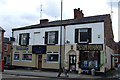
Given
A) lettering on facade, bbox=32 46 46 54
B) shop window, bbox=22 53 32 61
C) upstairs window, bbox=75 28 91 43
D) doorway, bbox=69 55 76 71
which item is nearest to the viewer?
upstairs window, bbox=75 28 91 43

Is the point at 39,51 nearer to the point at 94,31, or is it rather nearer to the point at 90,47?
the point at 90,47

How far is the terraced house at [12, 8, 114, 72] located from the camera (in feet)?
63.9

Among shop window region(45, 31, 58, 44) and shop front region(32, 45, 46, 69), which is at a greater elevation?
shop window region(45, 31, 58, 44)

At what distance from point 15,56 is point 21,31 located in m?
4.08

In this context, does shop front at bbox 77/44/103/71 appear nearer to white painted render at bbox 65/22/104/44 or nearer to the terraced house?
the terraced house

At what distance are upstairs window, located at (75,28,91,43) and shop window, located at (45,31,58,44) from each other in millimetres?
3156

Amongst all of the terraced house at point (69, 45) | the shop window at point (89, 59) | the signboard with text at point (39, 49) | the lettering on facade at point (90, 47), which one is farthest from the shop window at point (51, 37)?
the shop window at point (89, 59)

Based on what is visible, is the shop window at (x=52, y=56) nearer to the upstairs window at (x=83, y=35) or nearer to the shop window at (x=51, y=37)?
the shop window at (x=51, y=37)

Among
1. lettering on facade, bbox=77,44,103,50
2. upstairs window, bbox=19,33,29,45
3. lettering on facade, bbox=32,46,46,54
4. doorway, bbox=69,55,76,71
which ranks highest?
upstairs window, bbox=19,33,29,45

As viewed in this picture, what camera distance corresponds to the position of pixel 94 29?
1977 cm

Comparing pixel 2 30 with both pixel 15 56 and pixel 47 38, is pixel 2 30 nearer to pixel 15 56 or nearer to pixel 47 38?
pixel 15 56

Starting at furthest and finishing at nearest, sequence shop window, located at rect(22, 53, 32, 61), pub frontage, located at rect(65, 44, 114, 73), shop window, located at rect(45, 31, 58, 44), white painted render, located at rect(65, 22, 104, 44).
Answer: shop window, located at rect(22, 53, 32, 61), shop window, located at rect(45, 31, 58, 44), white painted render, located at rect(65, 22, 104, 44), pub frontage, located at rect(65, 44, 114, 73)

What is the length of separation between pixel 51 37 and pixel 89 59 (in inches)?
247

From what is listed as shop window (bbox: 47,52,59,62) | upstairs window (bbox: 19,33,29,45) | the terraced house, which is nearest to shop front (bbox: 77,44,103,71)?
the terraced house
